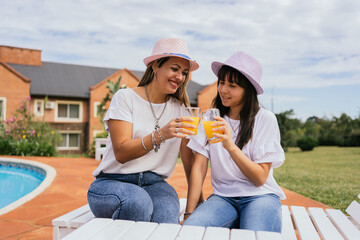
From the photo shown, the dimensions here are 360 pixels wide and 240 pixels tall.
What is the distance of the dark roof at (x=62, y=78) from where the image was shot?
23531 mm

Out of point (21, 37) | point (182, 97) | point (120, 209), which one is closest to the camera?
point (120, 209)

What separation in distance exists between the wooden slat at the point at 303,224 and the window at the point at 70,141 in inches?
897

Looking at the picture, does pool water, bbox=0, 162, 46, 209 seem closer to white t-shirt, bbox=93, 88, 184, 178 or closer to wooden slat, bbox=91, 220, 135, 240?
white t-shirt, bbox=93, 88, 184, 178

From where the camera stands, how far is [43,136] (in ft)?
45.9

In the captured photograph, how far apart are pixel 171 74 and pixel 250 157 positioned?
2.81ft

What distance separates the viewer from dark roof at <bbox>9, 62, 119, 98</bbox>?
2353 cm

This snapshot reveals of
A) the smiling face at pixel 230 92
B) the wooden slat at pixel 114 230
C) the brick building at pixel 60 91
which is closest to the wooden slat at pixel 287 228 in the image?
the smiling face at pixel 230 92

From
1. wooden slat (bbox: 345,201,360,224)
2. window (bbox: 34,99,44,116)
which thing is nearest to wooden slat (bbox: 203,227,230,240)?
wooden slat (bbox: 345,201,360,224)

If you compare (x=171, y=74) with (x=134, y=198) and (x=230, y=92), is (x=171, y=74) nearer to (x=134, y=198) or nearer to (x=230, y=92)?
(x=230, y=92)

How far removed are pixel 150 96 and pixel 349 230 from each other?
173 centimetres

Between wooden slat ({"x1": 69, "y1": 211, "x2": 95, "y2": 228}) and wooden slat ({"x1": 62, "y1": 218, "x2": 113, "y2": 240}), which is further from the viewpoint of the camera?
wooden slat ({"x1": 69, "y1": 211, "x2": 95, "y2": 228})

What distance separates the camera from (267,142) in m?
2.45

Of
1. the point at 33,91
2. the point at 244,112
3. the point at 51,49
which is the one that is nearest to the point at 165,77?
the point at 244,112

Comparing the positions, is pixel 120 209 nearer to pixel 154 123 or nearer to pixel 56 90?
pixel 154 123
